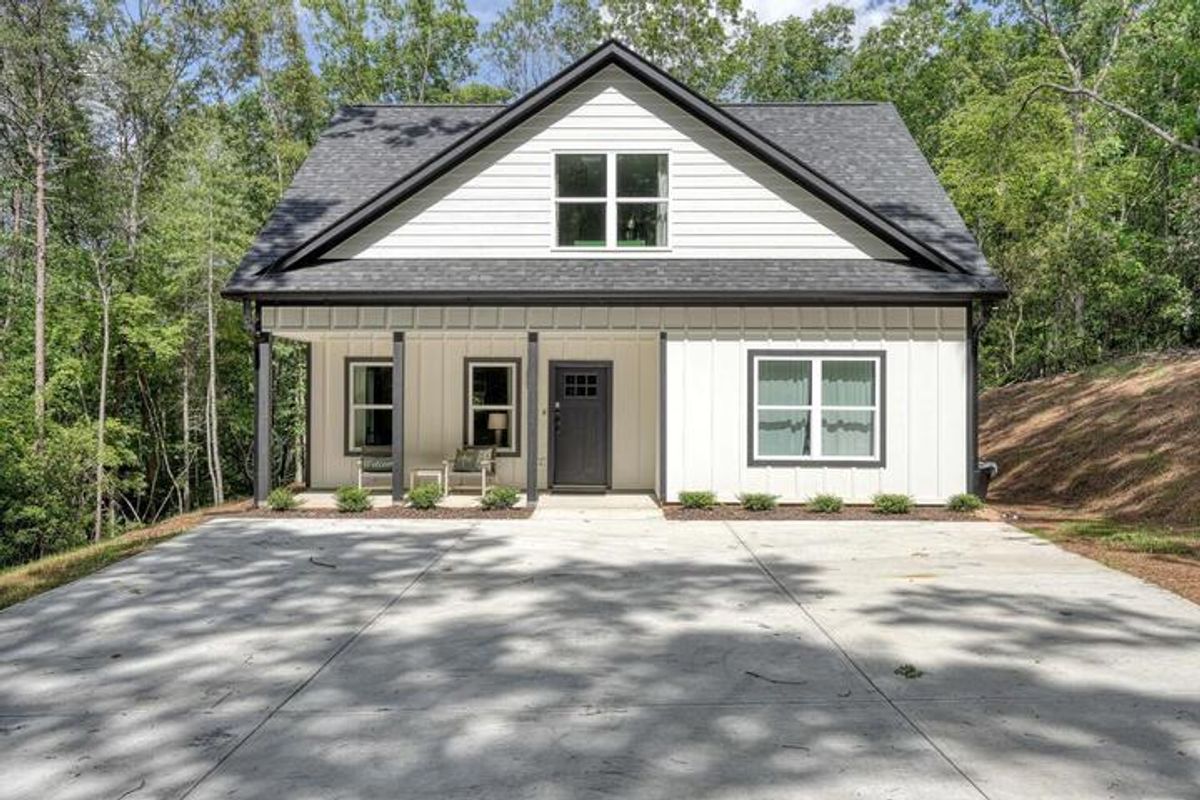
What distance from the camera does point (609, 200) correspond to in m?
13.4

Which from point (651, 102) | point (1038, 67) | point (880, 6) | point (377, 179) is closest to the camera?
point (651, 102)

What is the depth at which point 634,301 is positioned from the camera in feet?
41.0

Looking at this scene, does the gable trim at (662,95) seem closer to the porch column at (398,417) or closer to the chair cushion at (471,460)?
the porch column at (398,417)

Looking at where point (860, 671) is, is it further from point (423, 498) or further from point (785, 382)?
point (423, 498)

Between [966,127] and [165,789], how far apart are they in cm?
2221

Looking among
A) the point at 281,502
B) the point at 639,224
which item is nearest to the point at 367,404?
the point at 281,502

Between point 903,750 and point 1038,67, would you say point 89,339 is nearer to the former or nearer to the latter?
point 903,750

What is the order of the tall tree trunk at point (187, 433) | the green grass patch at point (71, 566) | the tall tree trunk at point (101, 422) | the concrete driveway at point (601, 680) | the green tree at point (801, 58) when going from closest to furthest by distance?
the concrete driveway at point (601, 680) < the green grass patch at point (71, 566) < the tall tree trunk at point (101, 422) < the tall tree trunk at point (187, 433) < the green tree at point (801, 58)

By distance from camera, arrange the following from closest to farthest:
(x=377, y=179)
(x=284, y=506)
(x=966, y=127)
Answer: (x=284, y=506), (x=377, y=179), (x=966, y=127)

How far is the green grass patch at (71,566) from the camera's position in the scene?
305 inches

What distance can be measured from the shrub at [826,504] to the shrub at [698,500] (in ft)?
4.61

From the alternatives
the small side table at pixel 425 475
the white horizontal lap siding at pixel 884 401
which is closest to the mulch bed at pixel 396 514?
the small side table at pixel 425 475

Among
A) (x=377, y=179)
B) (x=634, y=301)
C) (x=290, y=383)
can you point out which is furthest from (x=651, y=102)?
(x=290, y=383)

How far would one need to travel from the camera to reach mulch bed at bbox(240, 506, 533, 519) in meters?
11.9
